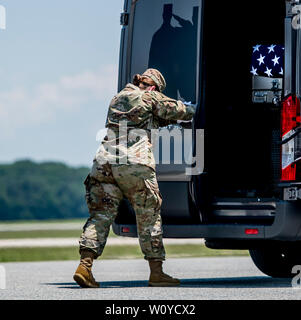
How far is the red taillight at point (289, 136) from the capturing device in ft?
27.8

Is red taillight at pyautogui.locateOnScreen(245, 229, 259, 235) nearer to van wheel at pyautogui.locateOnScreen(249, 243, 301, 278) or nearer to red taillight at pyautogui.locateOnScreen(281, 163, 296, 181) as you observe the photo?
red taillight at pyautogui.locateOnScreen(281, 163, 296, 181)

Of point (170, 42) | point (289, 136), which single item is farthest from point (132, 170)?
point (289, 136)

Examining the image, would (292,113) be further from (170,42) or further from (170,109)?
(170,42)

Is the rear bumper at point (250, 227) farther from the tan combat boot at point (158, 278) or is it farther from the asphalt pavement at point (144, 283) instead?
the asphalt pavement at point (144, 283)

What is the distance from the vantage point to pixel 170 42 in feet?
Result: 29.7

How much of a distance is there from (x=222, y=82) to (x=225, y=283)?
1864mm

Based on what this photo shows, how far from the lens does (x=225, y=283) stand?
9.96m

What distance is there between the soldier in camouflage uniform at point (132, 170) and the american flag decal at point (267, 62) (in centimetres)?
124

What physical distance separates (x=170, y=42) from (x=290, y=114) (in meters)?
1.25

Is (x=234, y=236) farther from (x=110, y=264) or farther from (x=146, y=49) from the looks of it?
(x=110, y=264)

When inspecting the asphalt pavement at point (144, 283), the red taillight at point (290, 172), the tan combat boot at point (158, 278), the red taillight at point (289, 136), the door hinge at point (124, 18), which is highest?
the door hinge at point (124, 18)

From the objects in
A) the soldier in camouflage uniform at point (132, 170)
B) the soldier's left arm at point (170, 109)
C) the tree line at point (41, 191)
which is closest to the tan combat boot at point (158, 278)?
the soldier in camouflage uniform at point (132, 170)

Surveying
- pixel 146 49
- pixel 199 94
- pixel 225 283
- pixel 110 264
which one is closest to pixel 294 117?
pixel 199 94

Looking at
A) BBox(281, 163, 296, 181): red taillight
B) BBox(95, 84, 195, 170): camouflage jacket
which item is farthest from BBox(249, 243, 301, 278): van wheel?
BBox(95, 84, 195, 170): camouflage jacket
